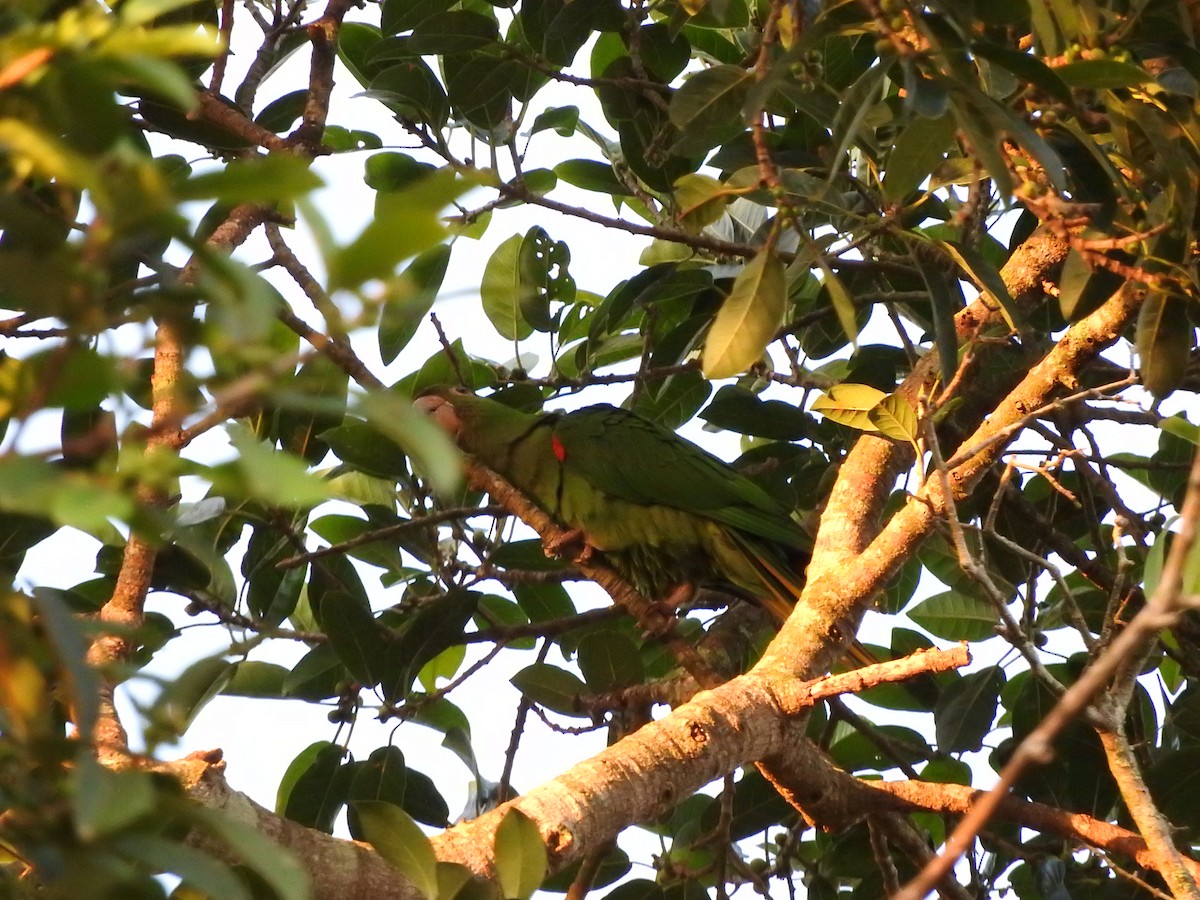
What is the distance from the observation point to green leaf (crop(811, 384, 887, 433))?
1.87m

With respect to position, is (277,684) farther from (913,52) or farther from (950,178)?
(913,52)

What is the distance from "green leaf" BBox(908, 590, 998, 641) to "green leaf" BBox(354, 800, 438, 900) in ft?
5.74

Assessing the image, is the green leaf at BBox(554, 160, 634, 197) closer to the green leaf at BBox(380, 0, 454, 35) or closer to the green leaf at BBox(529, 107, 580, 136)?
the green leaf at BBox(529, 107, 580, 136)

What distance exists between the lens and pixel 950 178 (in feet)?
6.32

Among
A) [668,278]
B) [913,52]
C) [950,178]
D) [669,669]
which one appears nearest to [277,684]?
[669,669]

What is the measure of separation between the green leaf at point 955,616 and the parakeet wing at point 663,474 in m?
0.53

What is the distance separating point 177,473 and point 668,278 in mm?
2204

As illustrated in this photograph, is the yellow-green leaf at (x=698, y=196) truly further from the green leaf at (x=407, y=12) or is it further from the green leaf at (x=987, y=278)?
the green leaf at (x=407, y=12)

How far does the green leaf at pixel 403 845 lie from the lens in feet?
4.49

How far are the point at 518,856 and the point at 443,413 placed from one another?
2369mm

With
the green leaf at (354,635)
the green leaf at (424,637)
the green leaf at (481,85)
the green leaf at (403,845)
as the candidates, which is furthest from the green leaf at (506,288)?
the green leaf at (403,845)

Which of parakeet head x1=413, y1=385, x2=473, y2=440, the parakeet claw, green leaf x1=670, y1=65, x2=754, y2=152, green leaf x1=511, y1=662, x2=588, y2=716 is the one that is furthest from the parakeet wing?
green leaf x1=670, y1=65, x2=754, y2=152

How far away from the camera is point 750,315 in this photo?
156 cm

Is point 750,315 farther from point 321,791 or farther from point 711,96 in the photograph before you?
point 321,791
